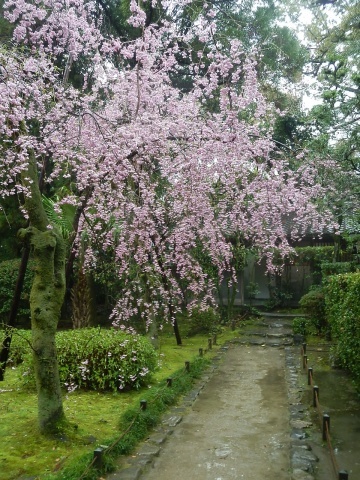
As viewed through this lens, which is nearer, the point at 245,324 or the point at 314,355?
the point at 314,355

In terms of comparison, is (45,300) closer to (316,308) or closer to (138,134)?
(138,134)

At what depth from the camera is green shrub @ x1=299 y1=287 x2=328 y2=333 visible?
12812mm

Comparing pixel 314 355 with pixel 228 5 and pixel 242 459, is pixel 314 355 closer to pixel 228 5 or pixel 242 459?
pixel 242 459

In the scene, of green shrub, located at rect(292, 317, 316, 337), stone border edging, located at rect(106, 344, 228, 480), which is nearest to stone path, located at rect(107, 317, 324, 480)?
stone border edging, located at rect(106, 344, 228, 480)

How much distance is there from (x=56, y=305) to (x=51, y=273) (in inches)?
17.0

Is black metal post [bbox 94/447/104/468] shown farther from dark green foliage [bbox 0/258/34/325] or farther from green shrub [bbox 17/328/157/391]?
dark green foliage [bbox 0/258/34/325]

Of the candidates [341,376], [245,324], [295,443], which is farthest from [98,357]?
[245,324]

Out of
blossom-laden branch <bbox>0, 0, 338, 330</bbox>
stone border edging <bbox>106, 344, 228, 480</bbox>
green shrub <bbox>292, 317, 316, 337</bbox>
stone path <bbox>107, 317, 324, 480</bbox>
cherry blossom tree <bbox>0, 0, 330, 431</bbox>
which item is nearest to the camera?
stone border edging <bbox>106, 344, 228, 480</bbox>

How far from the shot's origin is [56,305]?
5617 mm

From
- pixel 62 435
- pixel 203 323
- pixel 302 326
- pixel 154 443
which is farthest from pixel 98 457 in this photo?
pixel 203 323

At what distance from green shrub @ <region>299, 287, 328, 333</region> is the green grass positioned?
5747 millimetres

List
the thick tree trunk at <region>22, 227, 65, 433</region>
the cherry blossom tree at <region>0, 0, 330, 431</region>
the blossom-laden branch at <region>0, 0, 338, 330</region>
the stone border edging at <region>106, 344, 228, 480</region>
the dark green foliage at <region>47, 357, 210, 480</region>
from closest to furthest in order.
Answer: the dark green foliage at <region>47, 357, 210, 480</region>
the stone border edging at <region>106, 344, 228, 480</region>
the thick tree trunk at <region>22, 227, 65, 433</region>
the cherry blossom tree at <region>0, 0, 330, 431</region>
the blossom-laden branch at <region>0, 0, 338, 330</region>

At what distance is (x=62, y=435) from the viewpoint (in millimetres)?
5328

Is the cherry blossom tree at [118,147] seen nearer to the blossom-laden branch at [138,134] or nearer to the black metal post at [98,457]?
the blossom-laden branch at [138,134]
